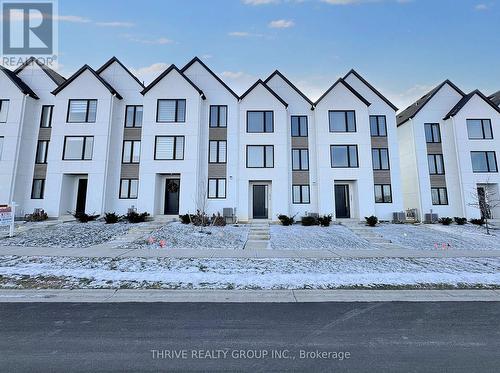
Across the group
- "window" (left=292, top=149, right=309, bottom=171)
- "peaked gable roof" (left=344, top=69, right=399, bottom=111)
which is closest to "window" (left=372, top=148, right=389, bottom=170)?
"peaked gable roof" (left=344, top=69, right=399, bottom=111)

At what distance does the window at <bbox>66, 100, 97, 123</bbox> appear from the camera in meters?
19.2

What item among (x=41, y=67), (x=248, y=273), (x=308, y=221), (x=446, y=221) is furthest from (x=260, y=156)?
(x=41, y=67)

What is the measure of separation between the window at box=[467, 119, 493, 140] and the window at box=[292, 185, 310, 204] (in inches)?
529

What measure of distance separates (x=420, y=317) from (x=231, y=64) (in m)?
19.4

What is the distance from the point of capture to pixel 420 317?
4.88 m

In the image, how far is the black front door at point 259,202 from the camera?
19.7 meters

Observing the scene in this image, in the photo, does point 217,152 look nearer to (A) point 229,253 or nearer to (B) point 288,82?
(B) point 288,82

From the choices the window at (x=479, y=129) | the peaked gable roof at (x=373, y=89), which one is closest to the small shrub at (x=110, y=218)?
the peaked gable roof at (x=373, y=89)

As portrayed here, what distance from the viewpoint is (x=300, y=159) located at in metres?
20.1

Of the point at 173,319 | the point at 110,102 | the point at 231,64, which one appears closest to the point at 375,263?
the point at 173,319

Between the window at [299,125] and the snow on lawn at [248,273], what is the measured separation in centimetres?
1277

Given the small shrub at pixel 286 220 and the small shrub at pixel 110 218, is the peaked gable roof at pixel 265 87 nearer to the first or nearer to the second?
the small shrub at pixel 286 220

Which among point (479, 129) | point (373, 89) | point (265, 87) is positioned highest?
point (373, 89)

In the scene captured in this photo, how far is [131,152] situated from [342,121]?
1614cm
